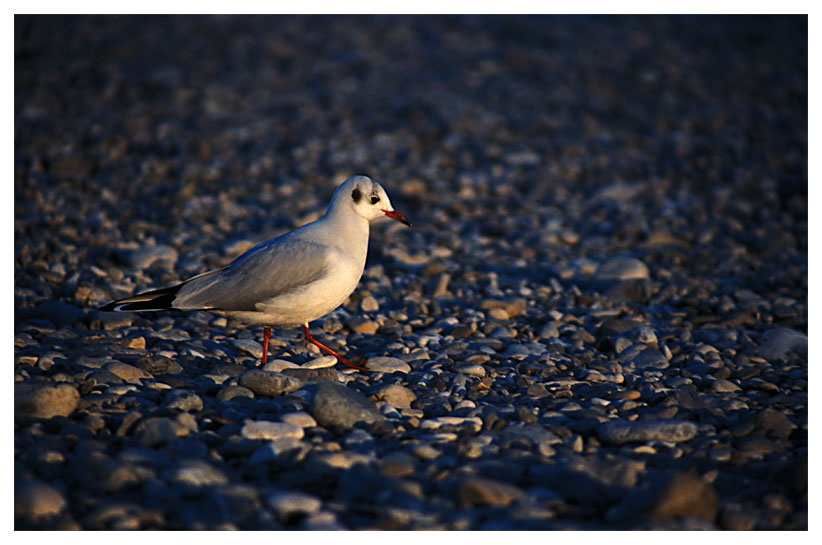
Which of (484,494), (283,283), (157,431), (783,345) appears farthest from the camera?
(783,345)

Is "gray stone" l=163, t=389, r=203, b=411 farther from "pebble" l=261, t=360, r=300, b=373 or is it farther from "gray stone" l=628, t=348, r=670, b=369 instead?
"gray stone" l=628, t=348, r=670, b=369

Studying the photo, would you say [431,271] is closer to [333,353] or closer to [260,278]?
[333,353]

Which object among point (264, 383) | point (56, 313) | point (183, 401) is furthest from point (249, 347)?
point (56, 313)

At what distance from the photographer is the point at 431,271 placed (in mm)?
7516

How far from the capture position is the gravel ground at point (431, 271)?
353 cm

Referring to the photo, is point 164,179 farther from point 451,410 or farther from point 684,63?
point 684,63

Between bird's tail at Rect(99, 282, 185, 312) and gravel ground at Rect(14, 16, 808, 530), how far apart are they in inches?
14.2

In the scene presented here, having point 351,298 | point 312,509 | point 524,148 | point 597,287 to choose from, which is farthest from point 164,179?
point 312,509

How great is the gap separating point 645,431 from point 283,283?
244cm

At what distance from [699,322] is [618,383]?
1.71 metres

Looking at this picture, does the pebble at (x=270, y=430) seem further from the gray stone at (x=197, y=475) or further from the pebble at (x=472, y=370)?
the pebble at (x=472, y=370)

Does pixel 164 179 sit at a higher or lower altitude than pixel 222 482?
higher

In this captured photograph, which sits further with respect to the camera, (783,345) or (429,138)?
(429,138)
